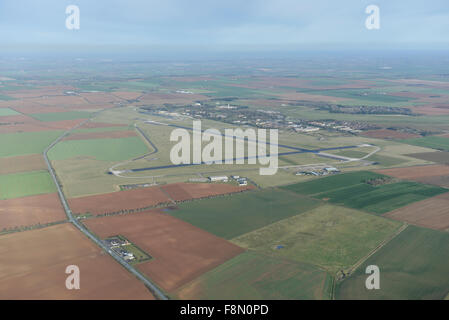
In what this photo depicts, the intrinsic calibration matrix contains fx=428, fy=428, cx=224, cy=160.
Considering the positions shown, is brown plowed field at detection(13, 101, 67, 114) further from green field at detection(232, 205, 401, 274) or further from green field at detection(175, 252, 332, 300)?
green field at detection(175, 252, 332, 300)

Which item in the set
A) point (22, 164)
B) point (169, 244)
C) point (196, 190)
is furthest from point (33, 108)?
point (169, 244)

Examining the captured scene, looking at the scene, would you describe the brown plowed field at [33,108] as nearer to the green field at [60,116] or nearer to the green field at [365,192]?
the green field at [60,116]

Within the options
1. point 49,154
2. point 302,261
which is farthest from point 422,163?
point 49,154

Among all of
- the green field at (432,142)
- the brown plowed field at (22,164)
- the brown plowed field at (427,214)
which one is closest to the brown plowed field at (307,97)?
the green field at (432,142)

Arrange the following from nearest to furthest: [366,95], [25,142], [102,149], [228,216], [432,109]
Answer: [228,216]
[102,149]
[25,142]
[432,109]
[366,95]

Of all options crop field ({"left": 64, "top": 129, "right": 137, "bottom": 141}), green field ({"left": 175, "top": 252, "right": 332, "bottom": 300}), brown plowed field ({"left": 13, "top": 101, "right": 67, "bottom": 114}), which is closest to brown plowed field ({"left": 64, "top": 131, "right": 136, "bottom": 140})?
crop field ({"left": 64, "top": 129, "right": 137, "bottom": 141})

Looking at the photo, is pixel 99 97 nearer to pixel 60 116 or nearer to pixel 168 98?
pixel 168 98

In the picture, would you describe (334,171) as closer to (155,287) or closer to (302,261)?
(302,261)
